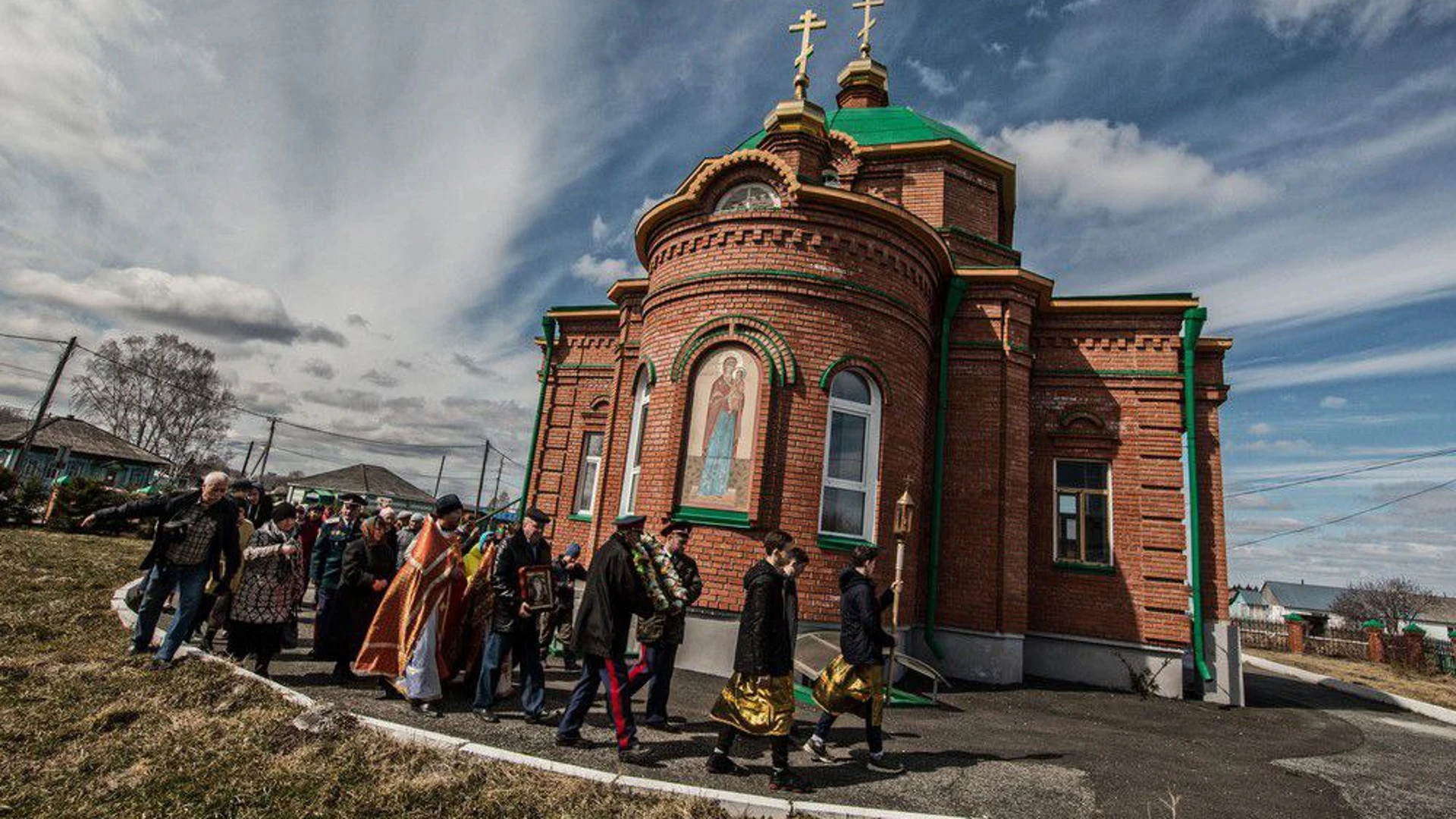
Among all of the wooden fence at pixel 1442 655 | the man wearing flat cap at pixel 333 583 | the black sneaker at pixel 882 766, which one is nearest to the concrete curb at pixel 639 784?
the black sneaker at pixel 882 766

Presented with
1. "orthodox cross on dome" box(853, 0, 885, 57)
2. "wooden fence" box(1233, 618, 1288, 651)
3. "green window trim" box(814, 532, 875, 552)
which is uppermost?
"orthodox cross on dome" box(853, 0, 885, 57)

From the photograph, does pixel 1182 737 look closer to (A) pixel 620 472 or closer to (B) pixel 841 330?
(B) pixel 841 330

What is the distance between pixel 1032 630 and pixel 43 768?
11.2m

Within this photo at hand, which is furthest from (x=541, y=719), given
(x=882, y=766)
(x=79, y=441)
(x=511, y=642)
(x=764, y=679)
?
(x=79, y=441)

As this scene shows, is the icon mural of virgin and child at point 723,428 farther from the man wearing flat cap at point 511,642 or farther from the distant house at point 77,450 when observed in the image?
the distant house at point 77,450

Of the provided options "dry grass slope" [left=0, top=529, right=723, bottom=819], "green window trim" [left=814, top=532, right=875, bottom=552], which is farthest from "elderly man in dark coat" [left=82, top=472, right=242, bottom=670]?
"green window trim" [left=814, top=532, right=875, bottom=552]

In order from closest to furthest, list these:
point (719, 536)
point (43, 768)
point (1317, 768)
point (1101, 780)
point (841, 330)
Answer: point (43, 768)
point (1101, 780)
point (1317, 768)
point (719, 536)
point (841, 330)

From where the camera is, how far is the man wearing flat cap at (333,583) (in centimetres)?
621

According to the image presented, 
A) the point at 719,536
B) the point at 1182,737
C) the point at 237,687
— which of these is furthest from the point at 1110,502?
the point at 237,687

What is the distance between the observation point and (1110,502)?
11.0 meters

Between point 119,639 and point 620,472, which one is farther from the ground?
point 620,472

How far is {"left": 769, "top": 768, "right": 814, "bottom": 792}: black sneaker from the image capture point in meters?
4.33

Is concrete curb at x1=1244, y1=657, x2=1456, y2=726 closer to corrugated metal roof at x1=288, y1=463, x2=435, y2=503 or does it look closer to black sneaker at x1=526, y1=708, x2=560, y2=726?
black sneaker at x1=526, y1=708, x2=560, y2=726

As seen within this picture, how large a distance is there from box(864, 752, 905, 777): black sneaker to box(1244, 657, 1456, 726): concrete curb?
10.9 metres
